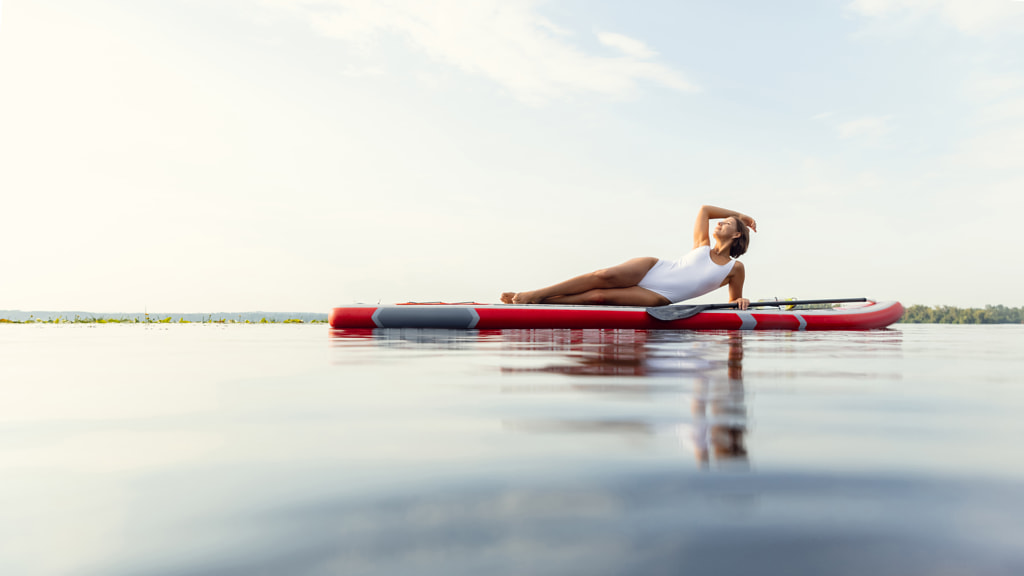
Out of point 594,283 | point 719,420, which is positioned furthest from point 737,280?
point 719,420

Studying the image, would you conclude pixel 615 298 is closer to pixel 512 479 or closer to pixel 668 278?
pixel 668 278

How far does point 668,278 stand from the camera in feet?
22.3

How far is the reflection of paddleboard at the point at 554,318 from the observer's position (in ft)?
20.1

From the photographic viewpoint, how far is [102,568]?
0.65 meters

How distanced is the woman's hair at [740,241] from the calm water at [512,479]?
4888 mm

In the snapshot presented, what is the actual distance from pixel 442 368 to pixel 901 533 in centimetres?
201

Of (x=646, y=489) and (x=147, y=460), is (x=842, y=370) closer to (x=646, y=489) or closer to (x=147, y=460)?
(x=646, y=489)

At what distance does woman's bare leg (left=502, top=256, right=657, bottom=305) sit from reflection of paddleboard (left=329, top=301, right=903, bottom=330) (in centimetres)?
25

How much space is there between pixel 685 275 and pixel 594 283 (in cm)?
95

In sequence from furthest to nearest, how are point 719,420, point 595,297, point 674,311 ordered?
point 595,297, point 674,311, point 719,420

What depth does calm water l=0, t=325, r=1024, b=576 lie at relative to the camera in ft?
2.20

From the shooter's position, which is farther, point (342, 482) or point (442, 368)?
point (442, 368)

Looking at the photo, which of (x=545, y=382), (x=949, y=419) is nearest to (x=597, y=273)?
(x=545, y=382)

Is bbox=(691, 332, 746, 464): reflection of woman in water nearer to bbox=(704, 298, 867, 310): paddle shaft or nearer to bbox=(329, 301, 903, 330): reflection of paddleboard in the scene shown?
bbox=(329, 301, 903, 330): reflection of paddleboard
